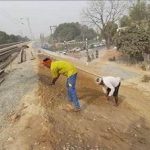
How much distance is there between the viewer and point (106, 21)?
57656 mm

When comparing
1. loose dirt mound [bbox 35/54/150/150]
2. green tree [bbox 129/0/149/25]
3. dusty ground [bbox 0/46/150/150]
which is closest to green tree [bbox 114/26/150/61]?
dusty ground [bbox 0/46/150/150]

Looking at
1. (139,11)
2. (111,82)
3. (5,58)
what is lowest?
(5,58)

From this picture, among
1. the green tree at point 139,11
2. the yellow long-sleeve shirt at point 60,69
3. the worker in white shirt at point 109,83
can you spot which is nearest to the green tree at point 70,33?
the green tree at point 139,11

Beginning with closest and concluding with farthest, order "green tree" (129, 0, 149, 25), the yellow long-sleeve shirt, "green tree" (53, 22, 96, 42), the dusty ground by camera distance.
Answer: the dusty ground < the yellow long-sleeve shirt < "green tree" (129, 0, 149, 25) < "green tree" (53, 22, 96, 42)

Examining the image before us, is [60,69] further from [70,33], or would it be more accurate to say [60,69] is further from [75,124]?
[70,33]

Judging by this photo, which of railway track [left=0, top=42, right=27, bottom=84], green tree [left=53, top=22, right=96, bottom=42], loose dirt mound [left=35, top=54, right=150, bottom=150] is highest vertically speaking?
loose dirt mound [left=35, top=54, right=150, bottom=150]

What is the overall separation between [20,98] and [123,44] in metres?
13.6

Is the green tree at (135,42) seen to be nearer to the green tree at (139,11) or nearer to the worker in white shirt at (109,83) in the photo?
the worker in white shirt at (109,83)

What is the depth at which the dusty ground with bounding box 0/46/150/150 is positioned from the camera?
26.2 feet

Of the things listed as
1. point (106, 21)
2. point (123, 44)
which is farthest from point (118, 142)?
point (106, 21)

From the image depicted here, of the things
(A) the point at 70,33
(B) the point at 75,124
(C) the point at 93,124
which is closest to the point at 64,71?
(B) the point at 75,124

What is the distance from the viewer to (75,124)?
927 centimetres

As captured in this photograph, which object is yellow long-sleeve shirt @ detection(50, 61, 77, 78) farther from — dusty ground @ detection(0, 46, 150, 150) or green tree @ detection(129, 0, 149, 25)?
green tree @ detection(129, 0, 149, 25)

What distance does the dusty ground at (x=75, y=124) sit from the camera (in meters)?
7.99
